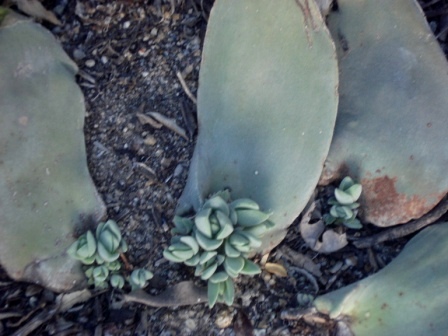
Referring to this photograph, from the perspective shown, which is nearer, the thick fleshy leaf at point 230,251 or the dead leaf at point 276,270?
the thick fleshy leaf at point 230,251

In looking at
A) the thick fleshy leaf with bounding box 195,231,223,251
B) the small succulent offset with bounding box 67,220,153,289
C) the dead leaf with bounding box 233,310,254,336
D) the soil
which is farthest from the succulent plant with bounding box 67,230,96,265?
the dead leaf with bounding box 233,310,254,336

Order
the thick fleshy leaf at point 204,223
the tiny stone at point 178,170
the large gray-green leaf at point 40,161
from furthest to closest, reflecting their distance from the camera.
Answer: the tiny stone at point 178,170 < the large gray-green leaf at point 40,161 < the thick fleshy leaf at point 204,223

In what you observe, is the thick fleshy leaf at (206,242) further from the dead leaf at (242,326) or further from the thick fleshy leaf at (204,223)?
the dead leaf at (242,326)

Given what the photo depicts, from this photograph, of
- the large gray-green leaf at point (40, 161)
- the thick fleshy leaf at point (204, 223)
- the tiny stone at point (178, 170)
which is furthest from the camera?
the tiny stone at point (178, 170)

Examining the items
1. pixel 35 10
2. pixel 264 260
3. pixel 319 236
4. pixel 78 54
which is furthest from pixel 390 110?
pixel 35 10

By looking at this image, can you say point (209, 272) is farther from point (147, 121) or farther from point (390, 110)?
point (390, 110)

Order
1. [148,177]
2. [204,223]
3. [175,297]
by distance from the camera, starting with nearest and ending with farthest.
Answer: [204,223], [175,297], [148,177]

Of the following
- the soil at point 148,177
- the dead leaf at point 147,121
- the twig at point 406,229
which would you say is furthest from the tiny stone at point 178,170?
the twig at point 406,229
